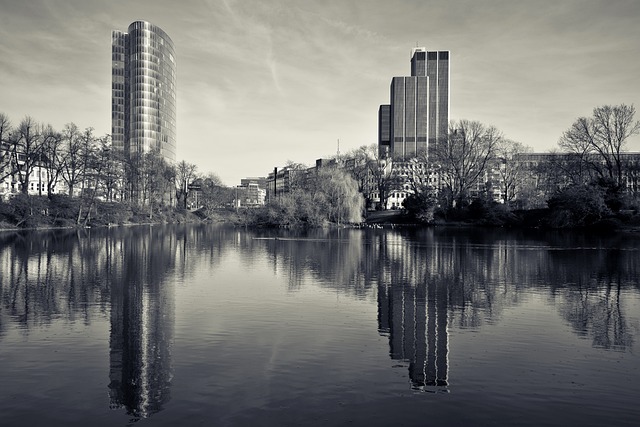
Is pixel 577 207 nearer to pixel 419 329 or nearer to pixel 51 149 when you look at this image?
pixel 419 329

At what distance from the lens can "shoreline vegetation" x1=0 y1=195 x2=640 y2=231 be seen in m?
59.8

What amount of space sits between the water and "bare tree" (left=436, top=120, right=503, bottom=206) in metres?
60.8

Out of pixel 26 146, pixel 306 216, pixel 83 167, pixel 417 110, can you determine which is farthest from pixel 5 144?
pixel 417 110

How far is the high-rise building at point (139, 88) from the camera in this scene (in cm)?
14862

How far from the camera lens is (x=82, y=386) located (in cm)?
858

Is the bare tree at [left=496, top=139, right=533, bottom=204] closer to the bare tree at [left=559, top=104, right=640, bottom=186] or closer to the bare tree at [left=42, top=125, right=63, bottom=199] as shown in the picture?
the bare tree at [left=559, top=104, right=640, bottom=186]

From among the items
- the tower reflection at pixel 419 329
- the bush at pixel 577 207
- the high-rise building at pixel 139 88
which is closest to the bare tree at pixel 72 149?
the tower reflection at pixel 419 329

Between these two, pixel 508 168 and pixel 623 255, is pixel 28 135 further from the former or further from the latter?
pixel 508 168

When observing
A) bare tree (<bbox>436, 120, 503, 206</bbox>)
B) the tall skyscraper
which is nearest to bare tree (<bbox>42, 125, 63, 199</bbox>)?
bare tree (<bbox>436, 120, 503, 206</bbox>)

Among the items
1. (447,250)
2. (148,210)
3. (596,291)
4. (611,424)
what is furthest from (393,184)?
(611,424)

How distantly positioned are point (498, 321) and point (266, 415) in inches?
333

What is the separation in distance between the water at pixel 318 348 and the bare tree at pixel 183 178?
8486cm

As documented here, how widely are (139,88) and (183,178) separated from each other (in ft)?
197

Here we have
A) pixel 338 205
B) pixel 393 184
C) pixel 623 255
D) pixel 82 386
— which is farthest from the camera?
pixel 393 184
